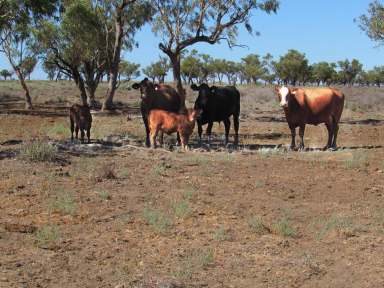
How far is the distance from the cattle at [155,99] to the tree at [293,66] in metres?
73.5

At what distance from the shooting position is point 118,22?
95.0 ft

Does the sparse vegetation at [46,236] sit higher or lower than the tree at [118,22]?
lower

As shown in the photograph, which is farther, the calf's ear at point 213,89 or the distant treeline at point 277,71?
the distant treeline at point 277,71

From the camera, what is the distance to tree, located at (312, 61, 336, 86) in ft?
312

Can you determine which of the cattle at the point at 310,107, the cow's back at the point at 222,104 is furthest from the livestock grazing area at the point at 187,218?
the cow's back at the point at 222,104

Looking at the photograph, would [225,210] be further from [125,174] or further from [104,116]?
[104,116]

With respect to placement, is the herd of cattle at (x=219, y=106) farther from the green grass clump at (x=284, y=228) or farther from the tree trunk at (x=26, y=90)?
the tree trunk at (x=26, y=90)

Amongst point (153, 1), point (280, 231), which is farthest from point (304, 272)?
point (153, 1)

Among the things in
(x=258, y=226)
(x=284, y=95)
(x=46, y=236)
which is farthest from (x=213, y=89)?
(x=46, y=236)

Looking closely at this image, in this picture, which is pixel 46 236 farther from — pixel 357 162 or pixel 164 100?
pixel 164 100

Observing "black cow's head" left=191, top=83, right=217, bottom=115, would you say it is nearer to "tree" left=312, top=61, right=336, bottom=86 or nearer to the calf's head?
the calf's head

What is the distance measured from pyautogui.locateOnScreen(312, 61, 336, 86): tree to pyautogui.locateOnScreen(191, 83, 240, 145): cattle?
78.6 m

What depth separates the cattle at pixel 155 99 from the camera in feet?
51.2

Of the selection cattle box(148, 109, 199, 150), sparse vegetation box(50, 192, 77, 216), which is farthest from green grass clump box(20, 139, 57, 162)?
cattle box(148, 109, 199, 150)
